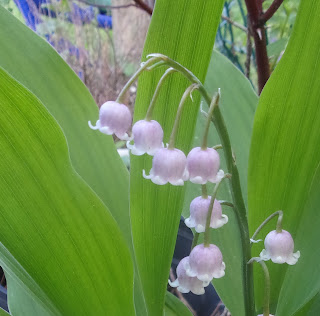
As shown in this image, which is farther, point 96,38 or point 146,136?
point 96,38

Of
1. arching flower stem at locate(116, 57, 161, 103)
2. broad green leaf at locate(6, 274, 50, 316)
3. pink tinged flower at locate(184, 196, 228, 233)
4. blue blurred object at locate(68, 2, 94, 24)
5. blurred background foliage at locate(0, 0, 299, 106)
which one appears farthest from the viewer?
blue blurred object at locate(68, 2, 94, 24)

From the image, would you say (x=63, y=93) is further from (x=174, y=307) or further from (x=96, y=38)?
(x=96, y=38)

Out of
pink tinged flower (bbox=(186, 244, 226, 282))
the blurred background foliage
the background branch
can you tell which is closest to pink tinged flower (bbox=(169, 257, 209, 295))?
pink tinged flower (bbox=(186, 244, 226, 282))

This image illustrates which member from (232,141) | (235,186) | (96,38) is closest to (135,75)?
(235,186)

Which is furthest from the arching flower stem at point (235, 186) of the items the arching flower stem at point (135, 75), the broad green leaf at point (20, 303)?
the broad green leaf at point (20, 303)

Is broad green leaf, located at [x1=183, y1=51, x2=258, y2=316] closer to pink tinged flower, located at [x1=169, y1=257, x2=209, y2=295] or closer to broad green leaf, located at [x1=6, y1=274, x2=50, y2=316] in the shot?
pink tinged flower, located at [x1=169, y1=257, x2=209, y2=295]

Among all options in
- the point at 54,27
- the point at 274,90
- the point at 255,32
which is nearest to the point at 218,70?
the point at 255,32
